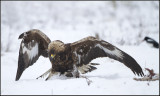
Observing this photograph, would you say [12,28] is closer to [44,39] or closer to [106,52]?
[44,39]

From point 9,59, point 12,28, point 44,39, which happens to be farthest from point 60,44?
point 12,28

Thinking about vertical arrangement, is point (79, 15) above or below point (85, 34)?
above

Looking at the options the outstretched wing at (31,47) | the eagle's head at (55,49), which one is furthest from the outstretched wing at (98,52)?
the outstretched wing at (31,47)

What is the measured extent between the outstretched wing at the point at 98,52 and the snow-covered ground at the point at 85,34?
196mm

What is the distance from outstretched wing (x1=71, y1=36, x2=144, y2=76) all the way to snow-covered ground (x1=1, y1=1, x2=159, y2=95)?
0.20m

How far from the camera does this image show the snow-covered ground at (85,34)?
280cm

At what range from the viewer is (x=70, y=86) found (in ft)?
9.14

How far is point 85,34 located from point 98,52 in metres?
6.62

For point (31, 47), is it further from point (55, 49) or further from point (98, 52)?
point (98, 52)

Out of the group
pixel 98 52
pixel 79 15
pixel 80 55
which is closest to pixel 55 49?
pixel 80 55

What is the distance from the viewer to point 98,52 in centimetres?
371

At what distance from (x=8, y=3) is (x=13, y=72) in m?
10.8

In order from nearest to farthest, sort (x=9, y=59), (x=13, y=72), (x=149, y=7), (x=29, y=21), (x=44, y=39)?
(x=44, y=39)
(x=13, y=72)
(x=9, y=59)
(x=29, y=21)
(x=149, y=7)

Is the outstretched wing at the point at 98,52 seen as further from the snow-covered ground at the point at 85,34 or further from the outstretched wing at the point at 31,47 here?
the outstretched wing at the point at 31,47
